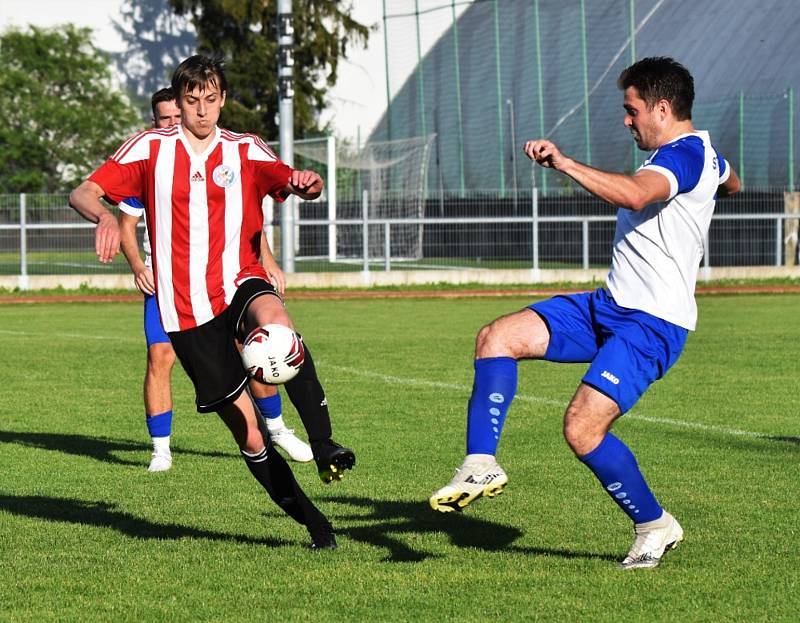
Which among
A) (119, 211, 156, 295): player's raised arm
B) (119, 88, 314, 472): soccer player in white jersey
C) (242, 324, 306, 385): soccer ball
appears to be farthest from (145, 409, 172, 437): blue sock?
(242, 324, 306, 385): soccer ball

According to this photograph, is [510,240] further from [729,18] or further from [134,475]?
[134,475]

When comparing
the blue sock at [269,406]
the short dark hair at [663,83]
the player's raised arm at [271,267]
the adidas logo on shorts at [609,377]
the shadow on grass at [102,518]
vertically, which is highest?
the short dark hair at [663,83]

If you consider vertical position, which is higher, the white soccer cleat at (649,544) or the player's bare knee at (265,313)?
the player's bare knee at (265,313)

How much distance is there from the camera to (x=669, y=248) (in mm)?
5750

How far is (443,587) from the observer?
5531 mm

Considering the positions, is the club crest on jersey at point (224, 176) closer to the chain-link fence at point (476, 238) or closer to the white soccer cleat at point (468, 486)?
the white soccer cleat at point (468, 486)

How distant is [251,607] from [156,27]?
191ft

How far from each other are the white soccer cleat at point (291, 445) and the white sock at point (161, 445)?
615 millimetres

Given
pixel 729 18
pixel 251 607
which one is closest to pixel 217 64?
pixel 251 607

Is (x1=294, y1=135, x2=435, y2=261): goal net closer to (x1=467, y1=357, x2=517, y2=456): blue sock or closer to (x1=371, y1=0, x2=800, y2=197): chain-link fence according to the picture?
(x1=371, y1=0, x2=800, y2=197): chain-link fence

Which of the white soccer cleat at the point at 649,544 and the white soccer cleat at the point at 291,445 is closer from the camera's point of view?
the white soccer cleat at the point at 649,544

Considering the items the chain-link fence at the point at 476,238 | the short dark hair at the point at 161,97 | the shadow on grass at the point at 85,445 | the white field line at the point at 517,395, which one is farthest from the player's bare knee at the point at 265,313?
the chain-link fence at the point at 476,238

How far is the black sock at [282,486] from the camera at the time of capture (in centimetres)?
618

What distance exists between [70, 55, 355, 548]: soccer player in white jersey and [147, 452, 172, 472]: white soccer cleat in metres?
2.49
